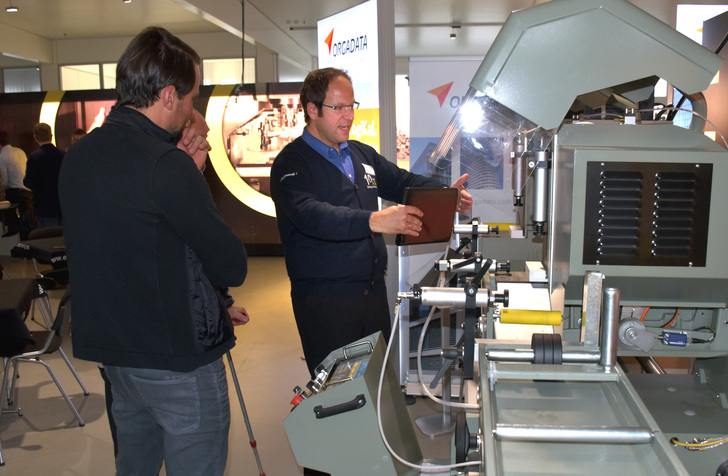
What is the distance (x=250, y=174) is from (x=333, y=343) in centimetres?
551

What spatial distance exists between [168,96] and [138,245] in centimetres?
35

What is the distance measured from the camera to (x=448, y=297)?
3.95ft

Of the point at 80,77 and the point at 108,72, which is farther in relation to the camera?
the point at 80,77

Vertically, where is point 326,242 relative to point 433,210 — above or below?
below

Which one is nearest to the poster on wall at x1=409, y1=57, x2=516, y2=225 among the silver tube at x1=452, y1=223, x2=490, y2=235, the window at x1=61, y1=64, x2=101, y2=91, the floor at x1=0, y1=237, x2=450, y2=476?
the silver tube at x1=452, y1=223, x2=490, y2=235

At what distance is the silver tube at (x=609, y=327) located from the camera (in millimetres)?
976

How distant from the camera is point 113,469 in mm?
2590

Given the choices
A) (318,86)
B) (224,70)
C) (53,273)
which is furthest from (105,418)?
(224,70)

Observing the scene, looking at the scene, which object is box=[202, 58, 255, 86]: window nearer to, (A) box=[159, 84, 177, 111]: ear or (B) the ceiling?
(B) the ceiling

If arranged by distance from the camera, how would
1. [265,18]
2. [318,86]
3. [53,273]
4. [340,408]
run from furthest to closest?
[265,18], [53,273], [318,86], [340,408]

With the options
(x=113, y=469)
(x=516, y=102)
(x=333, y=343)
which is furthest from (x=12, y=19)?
(x=516, y=102)

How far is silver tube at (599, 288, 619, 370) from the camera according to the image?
0.98m

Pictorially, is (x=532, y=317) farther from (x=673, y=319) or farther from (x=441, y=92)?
(x=441, y=92)

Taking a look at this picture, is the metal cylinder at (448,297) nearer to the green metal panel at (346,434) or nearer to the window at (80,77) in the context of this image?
the green metal panel at (346,434)
